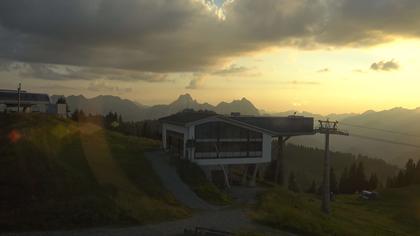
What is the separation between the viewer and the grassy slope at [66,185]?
95.3 feet

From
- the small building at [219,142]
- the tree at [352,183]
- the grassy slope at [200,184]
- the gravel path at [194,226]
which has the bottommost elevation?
the tree at [352,183]

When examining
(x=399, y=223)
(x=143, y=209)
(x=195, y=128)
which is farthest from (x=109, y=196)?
(x=399, y=223)

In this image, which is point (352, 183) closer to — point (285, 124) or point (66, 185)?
point (285, 124)

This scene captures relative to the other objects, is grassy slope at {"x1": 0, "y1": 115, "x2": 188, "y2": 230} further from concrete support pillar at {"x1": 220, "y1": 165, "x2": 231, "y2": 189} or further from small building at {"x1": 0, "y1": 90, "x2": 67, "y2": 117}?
small building at {"x1": 0, "y1": 90, "x2": 67, "y2": 117}

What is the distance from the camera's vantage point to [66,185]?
34.3 m

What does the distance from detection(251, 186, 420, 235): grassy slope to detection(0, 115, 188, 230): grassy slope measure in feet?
26.1

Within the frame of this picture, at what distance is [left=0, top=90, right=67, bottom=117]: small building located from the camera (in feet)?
237

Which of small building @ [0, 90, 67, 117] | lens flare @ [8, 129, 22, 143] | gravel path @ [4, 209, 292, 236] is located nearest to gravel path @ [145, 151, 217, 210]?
gravel path @ [4, 209, 292, 236]

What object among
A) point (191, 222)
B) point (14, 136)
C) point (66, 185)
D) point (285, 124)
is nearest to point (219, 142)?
point (285, 124)

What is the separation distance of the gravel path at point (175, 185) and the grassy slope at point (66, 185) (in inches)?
41.1

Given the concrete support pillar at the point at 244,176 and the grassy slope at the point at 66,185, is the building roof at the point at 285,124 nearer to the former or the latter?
the concrete support pillar at the point at 244,176

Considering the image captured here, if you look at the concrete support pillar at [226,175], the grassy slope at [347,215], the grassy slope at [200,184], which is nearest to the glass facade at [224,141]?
the concrete support pillar at [226,175]

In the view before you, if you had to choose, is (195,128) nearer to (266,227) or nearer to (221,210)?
(221,210)

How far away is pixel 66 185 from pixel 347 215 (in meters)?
31.2
